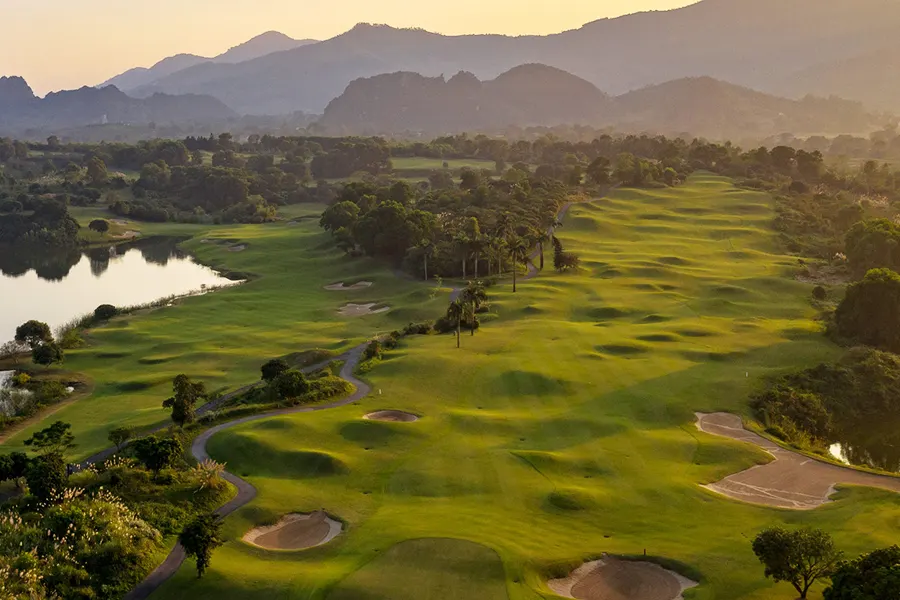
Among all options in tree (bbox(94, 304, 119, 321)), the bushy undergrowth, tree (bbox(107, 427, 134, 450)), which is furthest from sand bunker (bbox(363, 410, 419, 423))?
tree (bbox(94, 304, 119, 321))

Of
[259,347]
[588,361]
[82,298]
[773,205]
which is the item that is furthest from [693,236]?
[82,298]

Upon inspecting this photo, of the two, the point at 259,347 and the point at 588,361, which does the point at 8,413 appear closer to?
the point at 259,347

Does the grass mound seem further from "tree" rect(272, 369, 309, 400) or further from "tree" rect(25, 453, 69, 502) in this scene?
"tree" rect(272, 369, 309, 400)

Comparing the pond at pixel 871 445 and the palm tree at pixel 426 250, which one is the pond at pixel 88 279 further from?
the pond at pixel 871 445

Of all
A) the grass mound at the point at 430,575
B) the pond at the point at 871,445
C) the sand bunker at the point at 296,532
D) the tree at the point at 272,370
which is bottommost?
the pond at the point at 871,445

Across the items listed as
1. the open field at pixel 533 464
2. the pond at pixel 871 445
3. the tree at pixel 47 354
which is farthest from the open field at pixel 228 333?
the pond at pixel 871 445

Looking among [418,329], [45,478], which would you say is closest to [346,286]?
[418,329]
